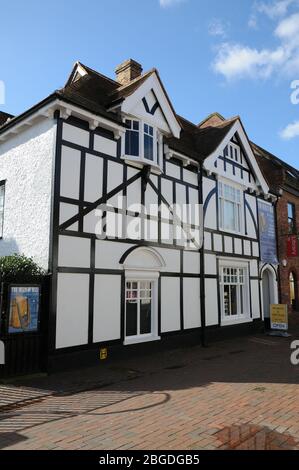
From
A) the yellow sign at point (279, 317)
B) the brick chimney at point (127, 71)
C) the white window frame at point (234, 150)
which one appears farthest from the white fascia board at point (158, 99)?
the yellow sign at point (279, 317)

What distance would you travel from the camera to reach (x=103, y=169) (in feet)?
34.1

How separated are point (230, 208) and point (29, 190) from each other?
8.88 m

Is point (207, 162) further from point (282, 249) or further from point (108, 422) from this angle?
point (108, 422)

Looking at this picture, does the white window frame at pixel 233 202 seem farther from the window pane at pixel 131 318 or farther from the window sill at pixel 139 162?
the window pane at pixel 131 318

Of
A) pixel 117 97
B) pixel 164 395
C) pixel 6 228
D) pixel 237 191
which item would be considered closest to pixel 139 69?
pixel 117 97

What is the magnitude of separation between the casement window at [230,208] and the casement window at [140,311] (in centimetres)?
491

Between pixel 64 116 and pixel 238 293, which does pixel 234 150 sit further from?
pixel 64 116

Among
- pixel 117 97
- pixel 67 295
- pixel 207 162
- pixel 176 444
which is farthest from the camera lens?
pixel 207 162

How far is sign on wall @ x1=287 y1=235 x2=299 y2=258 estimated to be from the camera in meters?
18.2

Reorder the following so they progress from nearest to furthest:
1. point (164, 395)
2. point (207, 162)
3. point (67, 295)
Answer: point (164, 395), point (67, 295), point (207, 162)

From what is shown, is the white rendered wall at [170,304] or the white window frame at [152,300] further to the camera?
the white rendered wall at [170,304]

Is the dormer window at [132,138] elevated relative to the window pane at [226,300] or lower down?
elevated

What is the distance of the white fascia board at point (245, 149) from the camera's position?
14.3 metres

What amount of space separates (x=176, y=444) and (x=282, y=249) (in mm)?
15583
